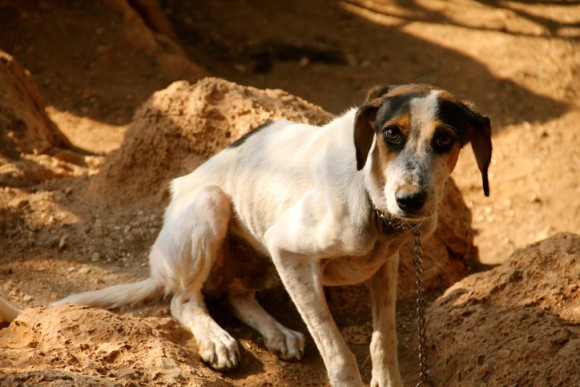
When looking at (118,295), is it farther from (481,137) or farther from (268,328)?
(481,137)

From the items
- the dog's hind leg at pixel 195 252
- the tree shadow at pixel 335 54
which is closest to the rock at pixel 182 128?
the dog's hind leg at pixel 195 252

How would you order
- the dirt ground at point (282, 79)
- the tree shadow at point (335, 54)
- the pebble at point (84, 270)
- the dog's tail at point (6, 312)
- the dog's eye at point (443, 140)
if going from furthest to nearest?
the tree shadow at point (335, 54) < the dirt ground at point (282, 79) < the pebble at point (84, 270) < the dog's tail at point (6, 312) < the dog's eye at point (443, 140)

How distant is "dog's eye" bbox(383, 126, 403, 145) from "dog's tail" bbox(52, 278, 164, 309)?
216cm

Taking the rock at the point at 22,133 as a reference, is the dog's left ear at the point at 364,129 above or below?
above

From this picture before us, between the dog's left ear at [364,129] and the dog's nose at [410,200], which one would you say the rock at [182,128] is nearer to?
the dog's left ear at [364,129]

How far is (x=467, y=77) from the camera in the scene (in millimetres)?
9906

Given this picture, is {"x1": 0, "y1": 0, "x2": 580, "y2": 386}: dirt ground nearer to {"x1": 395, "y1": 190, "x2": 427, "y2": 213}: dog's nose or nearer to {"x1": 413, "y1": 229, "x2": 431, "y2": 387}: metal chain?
{"x1": 413, "y1": 229, "x2": 431, "y2": 387}: metal chain

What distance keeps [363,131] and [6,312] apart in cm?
229

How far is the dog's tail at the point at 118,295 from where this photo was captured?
4.87 meters

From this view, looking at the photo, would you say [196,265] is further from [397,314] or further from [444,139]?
[444,139]

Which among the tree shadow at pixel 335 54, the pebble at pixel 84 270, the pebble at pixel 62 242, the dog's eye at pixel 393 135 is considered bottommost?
the tree shadow at pixel 335 54

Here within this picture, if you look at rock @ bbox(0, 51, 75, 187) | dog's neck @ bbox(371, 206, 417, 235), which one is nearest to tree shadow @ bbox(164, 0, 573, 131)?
rock @ bbox(0, 51, 75, 187)

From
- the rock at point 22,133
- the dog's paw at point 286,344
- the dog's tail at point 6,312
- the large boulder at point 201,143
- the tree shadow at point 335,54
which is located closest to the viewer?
the dog's tail at point 6,312

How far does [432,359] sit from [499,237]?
3.10m
